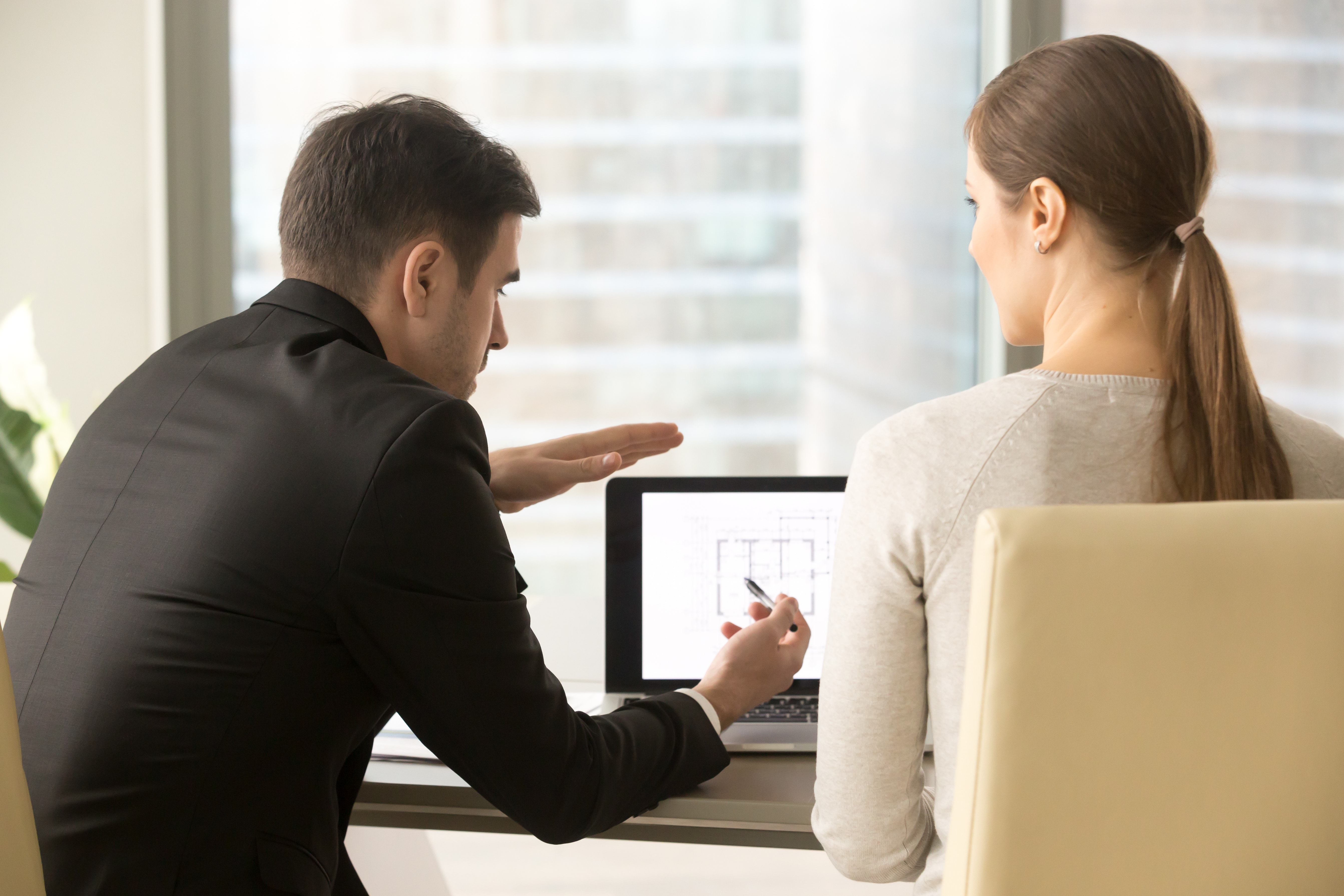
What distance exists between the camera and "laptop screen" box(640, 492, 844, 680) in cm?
141

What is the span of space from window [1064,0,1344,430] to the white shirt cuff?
203cm

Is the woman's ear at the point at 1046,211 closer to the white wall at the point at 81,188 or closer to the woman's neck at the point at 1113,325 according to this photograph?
the woman's neck at the point at 1113,325

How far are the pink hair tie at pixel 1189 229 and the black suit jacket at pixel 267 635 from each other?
24.2 inches

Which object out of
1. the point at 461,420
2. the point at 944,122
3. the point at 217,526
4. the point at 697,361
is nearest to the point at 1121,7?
the point at 944,122

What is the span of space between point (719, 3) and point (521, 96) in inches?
20.3

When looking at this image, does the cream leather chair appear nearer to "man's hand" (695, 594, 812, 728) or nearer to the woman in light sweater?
the woman in light sweater

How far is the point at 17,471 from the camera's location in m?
2.06

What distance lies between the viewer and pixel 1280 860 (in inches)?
28.3

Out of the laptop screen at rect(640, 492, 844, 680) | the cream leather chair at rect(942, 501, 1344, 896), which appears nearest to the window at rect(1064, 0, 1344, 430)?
the laptop screen at rect(640, 492, 844, 680)

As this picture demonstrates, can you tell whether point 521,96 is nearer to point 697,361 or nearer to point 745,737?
point 697,361

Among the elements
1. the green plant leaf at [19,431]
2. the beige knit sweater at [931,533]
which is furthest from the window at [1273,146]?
the green plant leaf at [19,431]

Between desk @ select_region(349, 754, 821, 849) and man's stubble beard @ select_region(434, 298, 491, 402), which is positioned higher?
man's stubble beard @ select_region(434, 298, 491, 402)

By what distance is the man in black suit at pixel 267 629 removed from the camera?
2.89 feet

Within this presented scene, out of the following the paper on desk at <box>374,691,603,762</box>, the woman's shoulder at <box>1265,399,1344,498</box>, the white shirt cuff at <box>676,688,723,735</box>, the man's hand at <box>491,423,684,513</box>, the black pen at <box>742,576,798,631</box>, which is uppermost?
the woman's shoulder at <box>1265,399,1344,498</box>
